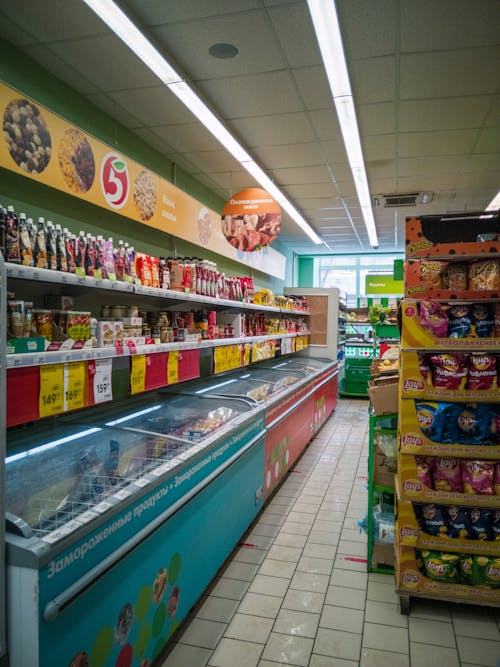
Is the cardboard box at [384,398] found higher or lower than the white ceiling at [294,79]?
lower

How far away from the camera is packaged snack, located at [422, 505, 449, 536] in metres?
3.05

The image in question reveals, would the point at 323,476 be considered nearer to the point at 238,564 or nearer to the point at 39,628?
the point at 238,564

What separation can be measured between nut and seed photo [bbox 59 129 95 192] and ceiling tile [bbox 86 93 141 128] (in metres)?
0.82

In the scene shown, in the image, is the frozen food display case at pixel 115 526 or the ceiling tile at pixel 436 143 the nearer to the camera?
the frozen food display case at pixel 115 526

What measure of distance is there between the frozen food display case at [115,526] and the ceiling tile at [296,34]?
273 centimetres

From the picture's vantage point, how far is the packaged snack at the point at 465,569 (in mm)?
3006

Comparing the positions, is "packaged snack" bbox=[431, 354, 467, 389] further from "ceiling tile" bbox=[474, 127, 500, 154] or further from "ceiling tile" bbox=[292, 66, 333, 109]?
"ceiling tile" bbox=[474, 127, 500, 154]

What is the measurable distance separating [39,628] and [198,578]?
1.42 m

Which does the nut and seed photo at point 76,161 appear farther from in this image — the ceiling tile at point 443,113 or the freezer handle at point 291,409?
the ceiling tile at point 443,113

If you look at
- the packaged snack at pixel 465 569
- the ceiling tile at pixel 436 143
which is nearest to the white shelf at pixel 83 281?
the packaged snack at pixel 465 569

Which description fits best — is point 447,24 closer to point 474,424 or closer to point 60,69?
point 474,424

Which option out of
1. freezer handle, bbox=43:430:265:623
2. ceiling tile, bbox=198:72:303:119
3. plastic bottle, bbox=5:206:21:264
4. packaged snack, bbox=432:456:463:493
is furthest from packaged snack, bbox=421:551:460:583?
ceiling tile, bbox=198:72:303:119

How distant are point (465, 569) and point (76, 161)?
12.2 ft

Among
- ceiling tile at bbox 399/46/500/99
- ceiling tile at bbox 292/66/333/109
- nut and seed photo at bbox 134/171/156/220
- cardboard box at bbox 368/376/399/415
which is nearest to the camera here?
cardboard box at bbox 368/376/399/415
